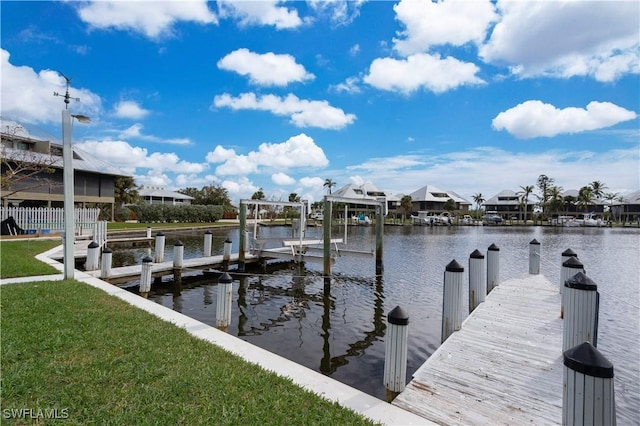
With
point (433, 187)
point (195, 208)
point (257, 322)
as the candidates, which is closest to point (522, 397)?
point (257, 322)

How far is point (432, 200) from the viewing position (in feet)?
297

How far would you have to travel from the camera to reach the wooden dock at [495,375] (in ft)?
13.5

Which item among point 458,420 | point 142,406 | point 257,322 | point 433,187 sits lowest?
point 257,322

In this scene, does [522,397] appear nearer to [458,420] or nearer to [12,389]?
[458,420]

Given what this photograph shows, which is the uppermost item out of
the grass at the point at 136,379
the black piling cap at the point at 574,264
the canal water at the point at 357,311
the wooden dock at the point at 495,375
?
the black piling cap at the point at 574,264

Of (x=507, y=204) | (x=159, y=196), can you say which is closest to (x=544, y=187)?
(x=507, y=204)

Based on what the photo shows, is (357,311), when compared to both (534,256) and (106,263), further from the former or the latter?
(106,263)

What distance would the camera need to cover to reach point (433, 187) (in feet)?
315

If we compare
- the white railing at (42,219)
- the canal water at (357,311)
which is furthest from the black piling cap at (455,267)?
the white railing at (42,219)

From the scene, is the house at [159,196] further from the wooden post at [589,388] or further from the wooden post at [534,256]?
the wooden post at [589,388]

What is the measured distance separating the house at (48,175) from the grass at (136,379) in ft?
82.2

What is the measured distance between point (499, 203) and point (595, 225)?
3070 cm

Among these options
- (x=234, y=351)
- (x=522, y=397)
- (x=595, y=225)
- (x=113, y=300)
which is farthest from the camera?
(x=595, y=225)

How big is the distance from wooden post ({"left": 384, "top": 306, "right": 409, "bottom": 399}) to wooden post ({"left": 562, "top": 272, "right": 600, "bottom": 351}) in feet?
8.51
